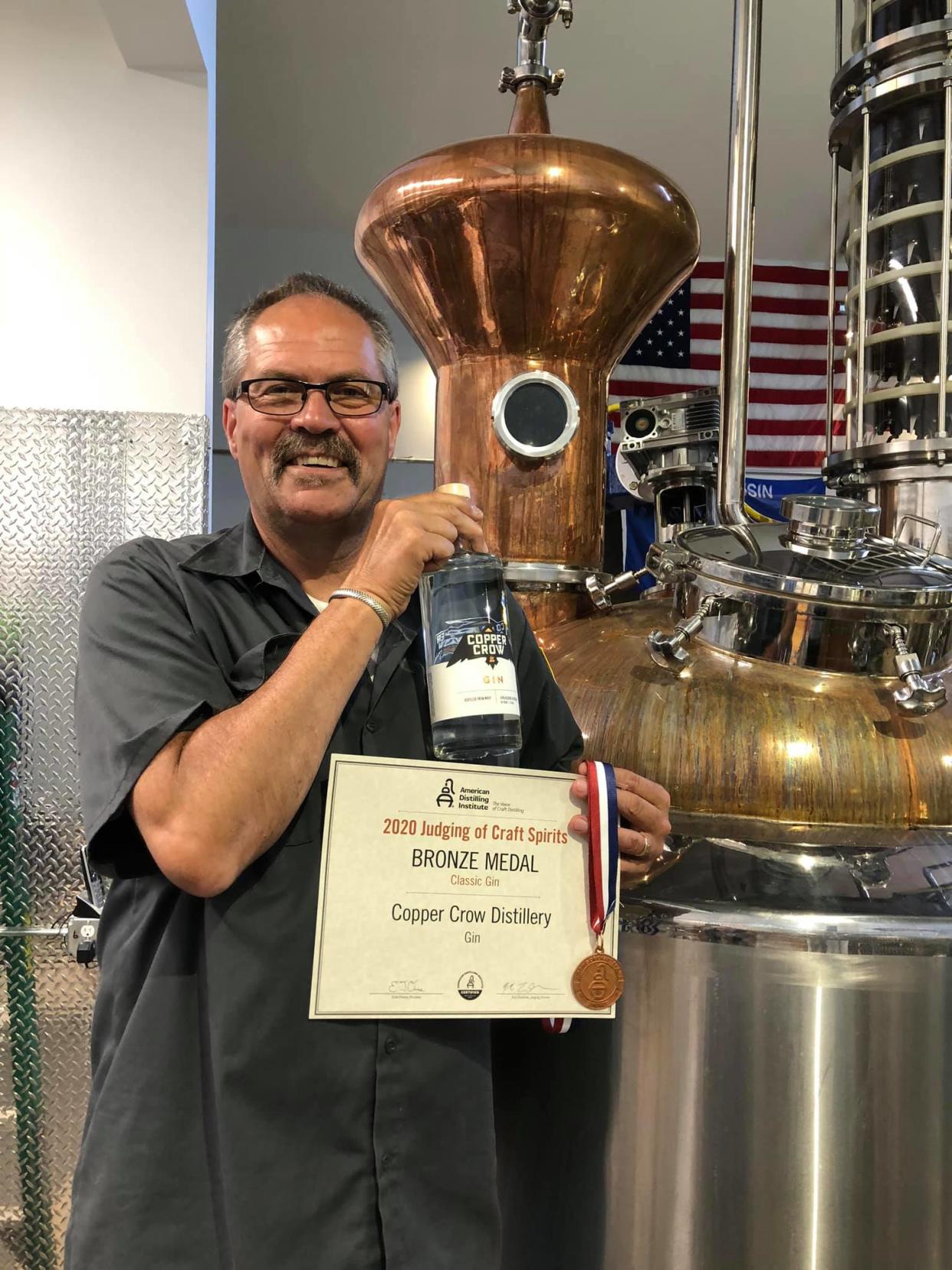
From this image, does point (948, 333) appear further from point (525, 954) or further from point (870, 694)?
point (525, 954)

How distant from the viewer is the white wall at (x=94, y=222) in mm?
1989

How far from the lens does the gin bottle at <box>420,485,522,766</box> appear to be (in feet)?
3.06

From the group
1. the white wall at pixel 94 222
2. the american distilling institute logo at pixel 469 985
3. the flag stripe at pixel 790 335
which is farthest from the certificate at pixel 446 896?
the flag stripe at pixel 790 335

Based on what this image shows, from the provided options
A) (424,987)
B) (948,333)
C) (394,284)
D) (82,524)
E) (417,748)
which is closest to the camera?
(424,987)

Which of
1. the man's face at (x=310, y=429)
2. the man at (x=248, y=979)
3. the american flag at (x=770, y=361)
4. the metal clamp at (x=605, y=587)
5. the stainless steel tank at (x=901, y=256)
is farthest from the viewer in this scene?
the american flag at (x=770, y=361)

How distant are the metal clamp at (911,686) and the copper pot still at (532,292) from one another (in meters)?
0.58

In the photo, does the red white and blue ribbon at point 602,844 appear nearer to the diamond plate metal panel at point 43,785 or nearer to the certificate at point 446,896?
the certificate at point 446,896

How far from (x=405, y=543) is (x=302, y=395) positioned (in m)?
0.31

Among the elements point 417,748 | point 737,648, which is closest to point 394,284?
point 737,648

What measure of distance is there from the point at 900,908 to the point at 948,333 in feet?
2.90

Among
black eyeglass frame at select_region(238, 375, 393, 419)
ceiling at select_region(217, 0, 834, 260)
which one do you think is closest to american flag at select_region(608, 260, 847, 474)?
ceiling at select_region(217, 0, 834, 260)

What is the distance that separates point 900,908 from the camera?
1157 millimetres

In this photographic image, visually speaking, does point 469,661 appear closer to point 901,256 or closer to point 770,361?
point 901,256

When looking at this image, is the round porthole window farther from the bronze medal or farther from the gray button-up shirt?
the bronze medal
